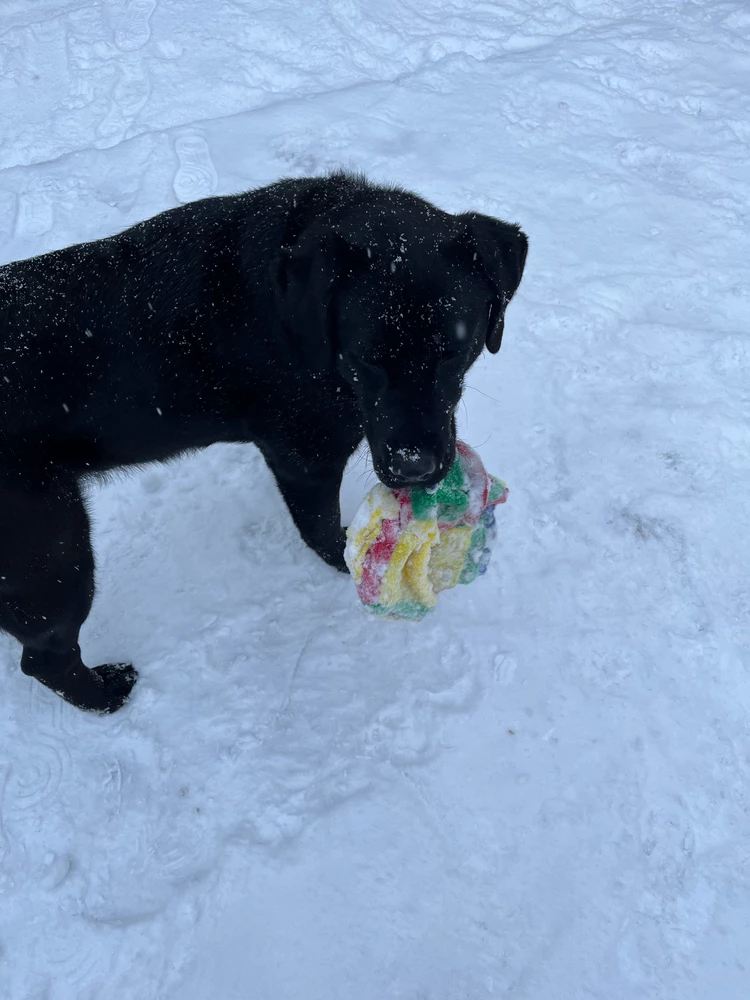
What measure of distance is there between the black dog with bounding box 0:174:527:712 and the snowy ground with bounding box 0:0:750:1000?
2.17 feet

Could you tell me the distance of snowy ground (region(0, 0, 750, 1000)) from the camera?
2.15m

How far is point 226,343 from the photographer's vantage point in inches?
85.7

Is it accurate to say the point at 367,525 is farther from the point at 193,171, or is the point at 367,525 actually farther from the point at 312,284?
the point at 193,171

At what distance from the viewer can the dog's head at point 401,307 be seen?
196cm

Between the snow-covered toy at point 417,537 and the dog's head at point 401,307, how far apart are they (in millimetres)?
114

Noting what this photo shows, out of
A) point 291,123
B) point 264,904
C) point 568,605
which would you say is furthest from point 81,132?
point 264,904

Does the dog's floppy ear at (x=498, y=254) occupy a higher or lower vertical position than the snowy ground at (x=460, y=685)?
higher

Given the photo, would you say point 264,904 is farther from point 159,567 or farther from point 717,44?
point 717,44

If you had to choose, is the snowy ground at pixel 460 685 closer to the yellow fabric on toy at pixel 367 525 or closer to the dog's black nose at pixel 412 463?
the yellow fabric on toy at pixel 367 525

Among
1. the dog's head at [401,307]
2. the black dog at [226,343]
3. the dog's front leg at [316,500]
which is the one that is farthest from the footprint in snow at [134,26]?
the dog's front leg at [316,500]

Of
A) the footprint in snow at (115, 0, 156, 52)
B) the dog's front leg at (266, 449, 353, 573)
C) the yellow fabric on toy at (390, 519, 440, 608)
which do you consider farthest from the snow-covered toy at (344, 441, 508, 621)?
the footprint in snow at (115, 0, 156, 52)

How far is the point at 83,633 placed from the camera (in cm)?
285

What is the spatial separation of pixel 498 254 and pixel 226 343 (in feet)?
2.96

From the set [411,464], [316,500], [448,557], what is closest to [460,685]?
[448,557]
